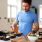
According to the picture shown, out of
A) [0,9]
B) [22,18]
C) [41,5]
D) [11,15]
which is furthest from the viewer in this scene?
[41,5]

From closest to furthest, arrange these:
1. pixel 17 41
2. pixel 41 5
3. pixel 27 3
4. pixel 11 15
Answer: pixel 17 41 → pixel 27 3 → pixel 11 15 → pixel 41 5

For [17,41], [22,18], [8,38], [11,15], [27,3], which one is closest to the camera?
[17,41]

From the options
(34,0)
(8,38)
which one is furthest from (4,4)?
(34,0)

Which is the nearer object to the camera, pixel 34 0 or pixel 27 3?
pixel 27 3

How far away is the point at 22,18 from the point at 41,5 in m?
3.65

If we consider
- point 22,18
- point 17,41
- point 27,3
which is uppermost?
point 27,3

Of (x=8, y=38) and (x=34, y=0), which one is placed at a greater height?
(x=34, y=0)

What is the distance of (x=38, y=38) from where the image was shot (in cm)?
150

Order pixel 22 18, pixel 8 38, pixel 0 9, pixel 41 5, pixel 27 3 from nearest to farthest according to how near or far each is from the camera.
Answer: pixel 8 38
pixel 27 3
pixel 22 18
pixel 0 9
pixel 41 5

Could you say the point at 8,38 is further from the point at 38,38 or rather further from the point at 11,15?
the point at 11,15

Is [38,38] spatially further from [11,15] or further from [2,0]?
[11,15]

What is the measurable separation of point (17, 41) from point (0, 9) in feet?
5.43

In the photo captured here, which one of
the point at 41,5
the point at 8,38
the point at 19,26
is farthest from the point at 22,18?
the point at 41,5

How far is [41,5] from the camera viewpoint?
218 inches
